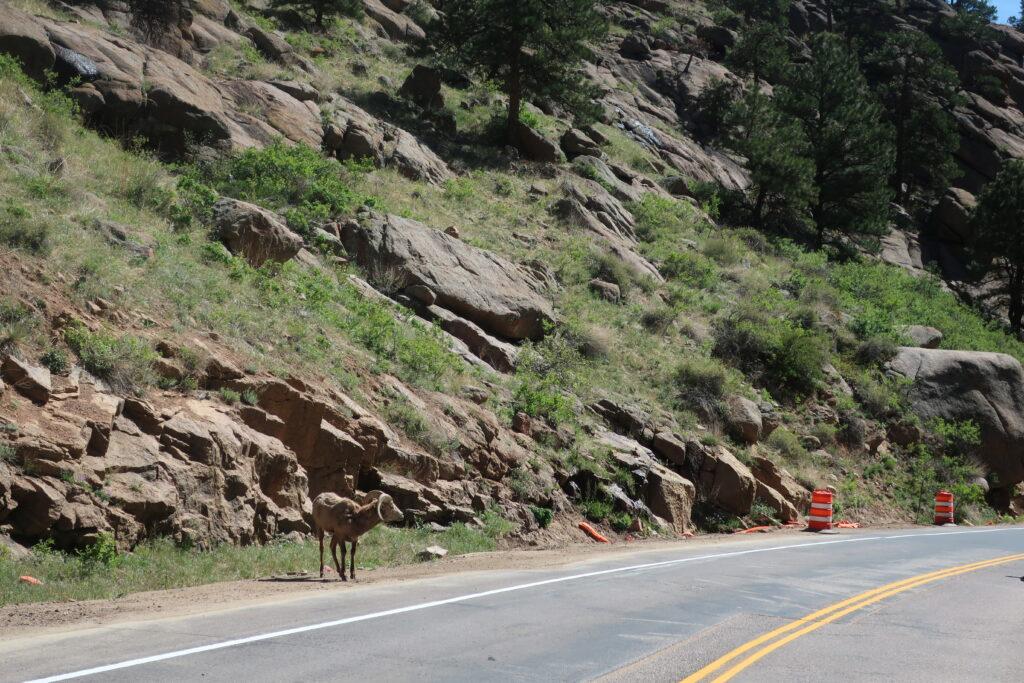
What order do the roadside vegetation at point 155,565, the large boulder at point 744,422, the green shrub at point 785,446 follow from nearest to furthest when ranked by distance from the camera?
the roadside vegetation at point 155,565, the large boulder at point 744,422, the green shrub at point 785,446

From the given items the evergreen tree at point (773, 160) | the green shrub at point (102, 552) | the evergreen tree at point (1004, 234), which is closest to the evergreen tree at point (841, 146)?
the evergreen tree at point (773, 160)

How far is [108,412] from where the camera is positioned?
10.9 metres

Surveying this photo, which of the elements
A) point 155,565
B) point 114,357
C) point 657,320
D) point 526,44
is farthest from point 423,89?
point 155,565

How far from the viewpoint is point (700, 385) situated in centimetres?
2450

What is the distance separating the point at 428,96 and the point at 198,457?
87.7 ft

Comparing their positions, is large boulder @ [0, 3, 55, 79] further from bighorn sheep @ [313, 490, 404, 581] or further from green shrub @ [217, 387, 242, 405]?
bighorn sheep @ [313, 490, 404, 581]

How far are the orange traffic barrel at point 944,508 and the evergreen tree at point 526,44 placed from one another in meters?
20.1

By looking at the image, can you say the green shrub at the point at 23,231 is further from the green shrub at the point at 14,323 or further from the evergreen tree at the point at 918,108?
the evergreen tree at the point at 918,108

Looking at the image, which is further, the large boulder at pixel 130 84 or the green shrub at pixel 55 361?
the large boulder at pixel 130 84

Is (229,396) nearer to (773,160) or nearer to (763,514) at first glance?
(763,514)

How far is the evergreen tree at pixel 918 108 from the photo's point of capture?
5672cm

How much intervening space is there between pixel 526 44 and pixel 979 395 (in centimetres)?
2092

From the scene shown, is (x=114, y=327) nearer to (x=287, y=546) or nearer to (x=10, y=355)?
(x=10, y=355)

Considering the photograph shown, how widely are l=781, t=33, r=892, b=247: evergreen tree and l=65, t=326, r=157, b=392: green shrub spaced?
36.8 metres
